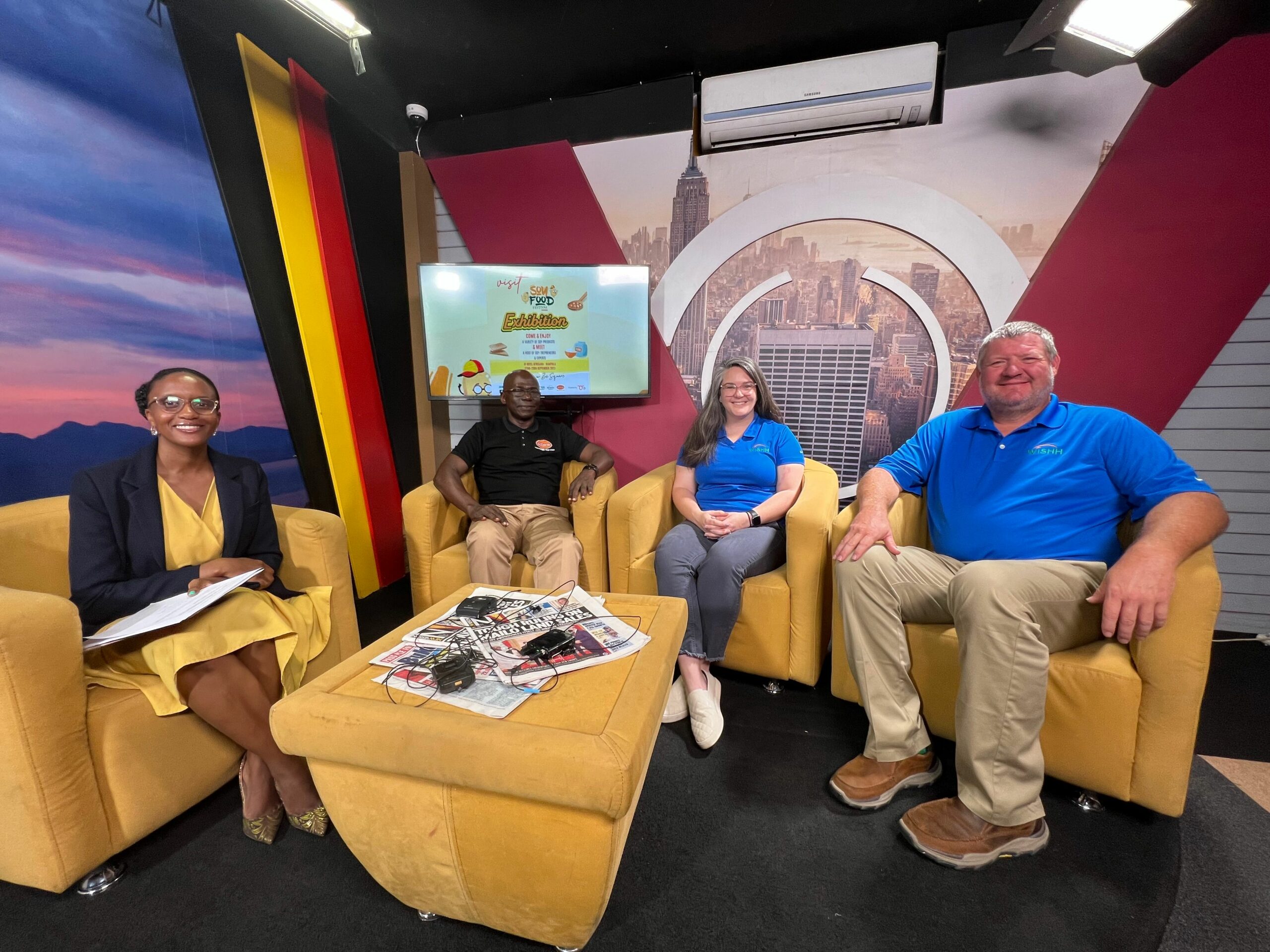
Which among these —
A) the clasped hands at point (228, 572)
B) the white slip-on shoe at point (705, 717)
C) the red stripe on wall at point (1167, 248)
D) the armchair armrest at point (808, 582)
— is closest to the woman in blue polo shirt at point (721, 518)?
the white slip-on shoe at point (705, 717)

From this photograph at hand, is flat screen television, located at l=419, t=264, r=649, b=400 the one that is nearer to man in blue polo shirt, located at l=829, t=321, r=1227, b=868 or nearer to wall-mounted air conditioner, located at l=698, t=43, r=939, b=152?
Answer: wall-mounted air conditioner, located at l=698, t=43, r=939, b=152

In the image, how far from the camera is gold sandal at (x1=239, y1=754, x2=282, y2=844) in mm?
1380

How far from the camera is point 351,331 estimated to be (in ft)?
9.30

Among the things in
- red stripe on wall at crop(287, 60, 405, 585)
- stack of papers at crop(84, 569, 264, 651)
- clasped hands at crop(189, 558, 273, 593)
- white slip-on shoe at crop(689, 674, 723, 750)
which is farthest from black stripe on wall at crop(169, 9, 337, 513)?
white slip-on shoe at crop(689, 674, 723, 750)

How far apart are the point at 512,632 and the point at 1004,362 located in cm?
169

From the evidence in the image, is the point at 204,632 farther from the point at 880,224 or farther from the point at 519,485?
the point at 880,224

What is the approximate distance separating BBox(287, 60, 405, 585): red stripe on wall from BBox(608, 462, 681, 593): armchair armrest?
1520mm

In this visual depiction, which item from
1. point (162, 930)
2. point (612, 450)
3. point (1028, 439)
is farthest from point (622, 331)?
point (162, 930)

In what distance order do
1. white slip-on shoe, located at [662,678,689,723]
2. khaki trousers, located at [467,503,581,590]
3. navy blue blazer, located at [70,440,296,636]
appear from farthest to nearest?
khaki trousers, located at [467,503,581,590], white slip-on shoe, located at [662,678,689,723], navy blue blazer, located at [70,440,296,636]

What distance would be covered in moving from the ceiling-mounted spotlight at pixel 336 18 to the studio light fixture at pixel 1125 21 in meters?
2.78

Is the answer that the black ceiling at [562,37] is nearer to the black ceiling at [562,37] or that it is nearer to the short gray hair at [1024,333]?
the black ceiling at [562,37]

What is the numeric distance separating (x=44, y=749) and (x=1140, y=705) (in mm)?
2517

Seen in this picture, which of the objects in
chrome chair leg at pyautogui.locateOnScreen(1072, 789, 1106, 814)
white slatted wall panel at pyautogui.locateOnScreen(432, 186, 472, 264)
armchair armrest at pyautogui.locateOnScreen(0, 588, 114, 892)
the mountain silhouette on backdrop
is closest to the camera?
armchair armrest at pyautogui.locateOnScreen(0, 588, 114, 892)

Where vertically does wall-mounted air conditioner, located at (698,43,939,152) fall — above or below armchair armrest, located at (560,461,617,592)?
above
